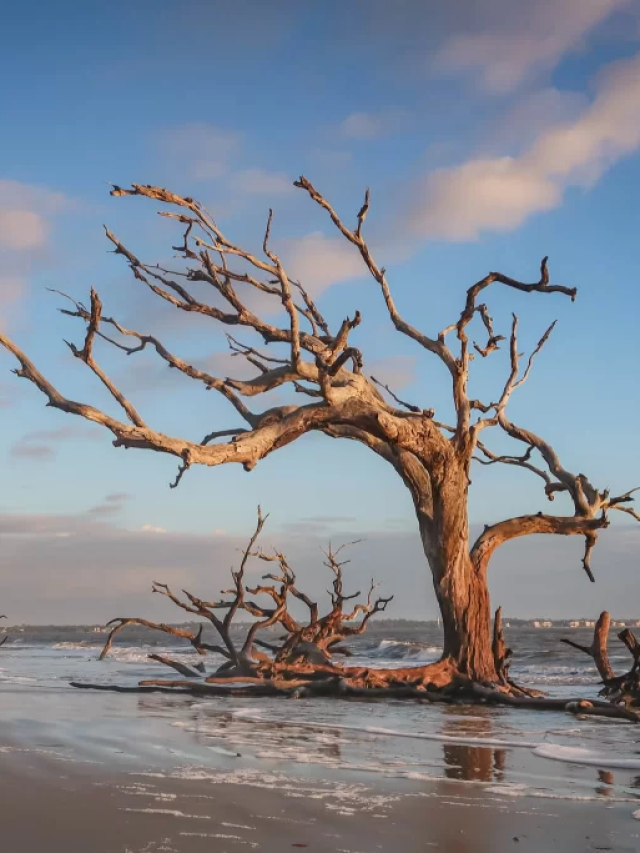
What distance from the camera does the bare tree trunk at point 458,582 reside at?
11633 millimetres

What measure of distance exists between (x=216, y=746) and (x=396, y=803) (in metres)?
2.24

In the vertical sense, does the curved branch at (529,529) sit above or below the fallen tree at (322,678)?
above

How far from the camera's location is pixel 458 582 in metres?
11.7

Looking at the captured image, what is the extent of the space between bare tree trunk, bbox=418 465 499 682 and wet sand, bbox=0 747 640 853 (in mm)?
7116

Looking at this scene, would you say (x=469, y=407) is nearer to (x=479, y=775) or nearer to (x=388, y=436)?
(x=388, y=436)

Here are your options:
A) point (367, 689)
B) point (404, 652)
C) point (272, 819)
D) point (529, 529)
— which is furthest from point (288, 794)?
point (404, 652)

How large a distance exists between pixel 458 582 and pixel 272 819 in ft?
27.2

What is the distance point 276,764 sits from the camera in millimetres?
5273

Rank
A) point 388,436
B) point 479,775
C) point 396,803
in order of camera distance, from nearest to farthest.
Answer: point 396,803
point 479,775
point 388,436

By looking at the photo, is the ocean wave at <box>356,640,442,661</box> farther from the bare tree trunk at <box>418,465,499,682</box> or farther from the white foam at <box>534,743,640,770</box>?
the white foam at <box>534,743,640,770</box>

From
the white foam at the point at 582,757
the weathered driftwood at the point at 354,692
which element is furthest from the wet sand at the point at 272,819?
the weathered driftwood at the point at 354,692

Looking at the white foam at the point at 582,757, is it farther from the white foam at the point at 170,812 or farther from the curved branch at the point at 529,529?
the curved branch at the point at 529,529

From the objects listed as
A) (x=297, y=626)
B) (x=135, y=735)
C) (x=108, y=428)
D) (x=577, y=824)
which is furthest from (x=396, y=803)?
(x=297, y=626)

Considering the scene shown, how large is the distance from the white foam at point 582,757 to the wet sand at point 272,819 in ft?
4.95
